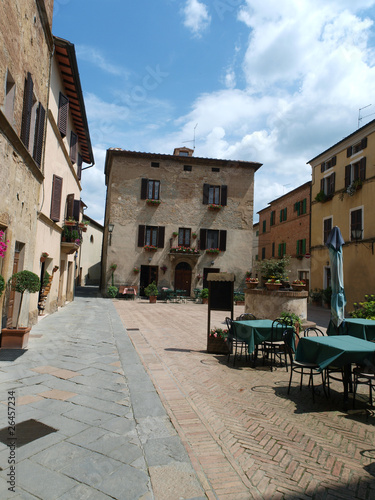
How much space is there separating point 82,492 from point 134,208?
21.2m

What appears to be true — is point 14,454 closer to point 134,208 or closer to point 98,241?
point 134,208

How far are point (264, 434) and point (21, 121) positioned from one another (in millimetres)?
7490

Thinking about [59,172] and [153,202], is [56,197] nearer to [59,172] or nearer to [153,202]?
[59,172]

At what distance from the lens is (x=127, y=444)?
321 cm

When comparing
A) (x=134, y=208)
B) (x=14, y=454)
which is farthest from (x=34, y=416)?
(x=134, y=208)

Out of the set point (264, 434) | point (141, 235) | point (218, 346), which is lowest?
point (264, 434)

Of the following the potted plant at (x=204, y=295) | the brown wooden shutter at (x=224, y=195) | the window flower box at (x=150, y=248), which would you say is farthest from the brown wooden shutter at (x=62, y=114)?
the brown wooden shutter at (x=224, y=195)

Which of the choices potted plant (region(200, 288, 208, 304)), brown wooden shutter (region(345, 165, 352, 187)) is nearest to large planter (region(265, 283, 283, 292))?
potted plant (region(200, 288, 208, 304))

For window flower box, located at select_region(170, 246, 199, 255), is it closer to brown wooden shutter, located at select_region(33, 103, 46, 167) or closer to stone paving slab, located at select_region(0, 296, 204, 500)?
brown wooden shutter, located at select_region(33, 103, 46, 167)

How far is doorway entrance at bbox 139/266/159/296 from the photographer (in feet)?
75.3

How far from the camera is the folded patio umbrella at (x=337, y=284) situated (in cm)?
683

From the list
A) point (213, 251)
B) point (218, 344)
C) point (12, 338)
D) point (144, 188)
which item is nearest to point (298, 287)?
point (218, 344)

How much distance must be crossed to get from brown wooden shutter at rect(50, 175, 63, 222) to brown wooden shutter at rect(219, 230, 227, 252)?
13.5m

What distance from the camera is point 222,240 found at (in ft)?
77.8
